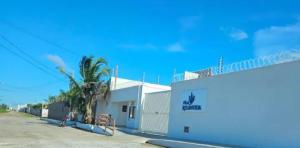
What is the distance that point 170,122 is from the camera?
23.2 metres

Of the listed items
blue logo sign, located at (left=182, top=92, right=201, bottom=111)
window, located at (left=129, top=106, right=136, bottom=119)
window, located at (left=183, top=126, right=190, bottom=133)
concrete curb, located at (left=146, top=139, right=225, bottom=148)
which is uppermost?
blue logo sign, located at (left=182, top=92, right=201, bottom=111)

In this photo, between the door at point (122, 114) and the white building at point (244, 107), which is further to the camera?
the door at point (122, 114)

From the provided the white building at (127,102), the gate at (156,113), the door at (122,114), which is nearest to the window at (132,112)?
the white building at (127,102)

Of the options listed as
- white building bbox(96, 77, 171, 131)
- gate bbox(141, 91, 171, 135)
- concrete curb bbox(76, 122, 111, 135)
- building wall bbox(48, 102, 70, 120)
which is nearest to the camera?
concrete curb bbox(76, 122, 111, 135)

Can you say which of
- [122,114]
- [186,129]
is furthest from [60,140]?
[122,114]

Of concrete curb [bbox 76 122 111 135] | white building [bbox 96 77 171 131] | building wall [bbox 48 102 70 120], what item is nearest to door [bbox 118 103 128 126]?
white building [bbox 96 77 171 131]

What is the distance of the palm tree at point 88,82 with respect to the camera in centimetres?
3183

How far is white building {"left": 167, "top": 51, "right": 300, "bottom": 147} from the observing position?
15008mm

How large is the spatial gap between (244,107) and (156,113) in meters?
10.1

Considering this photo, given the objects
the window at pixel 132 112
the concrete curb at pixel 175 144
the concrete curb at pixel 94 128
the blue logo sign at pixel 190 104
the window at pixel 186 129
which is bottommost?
the concrete curb at pixel 94 128

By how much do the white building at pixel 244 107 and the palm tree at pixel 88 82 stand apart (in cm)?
1125

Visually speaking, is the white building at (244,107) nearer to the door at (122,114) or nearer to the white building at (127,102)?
the white building at (127,102)

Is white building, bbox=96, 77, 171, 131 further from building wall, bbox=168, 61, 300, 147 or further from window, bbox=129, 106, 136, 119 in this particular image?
building wall, bbox=168, 61, 300, 147

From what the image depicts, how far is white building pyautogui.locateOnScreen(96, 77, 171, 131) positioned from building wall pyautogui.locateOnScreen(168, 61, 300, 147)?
238 inches
